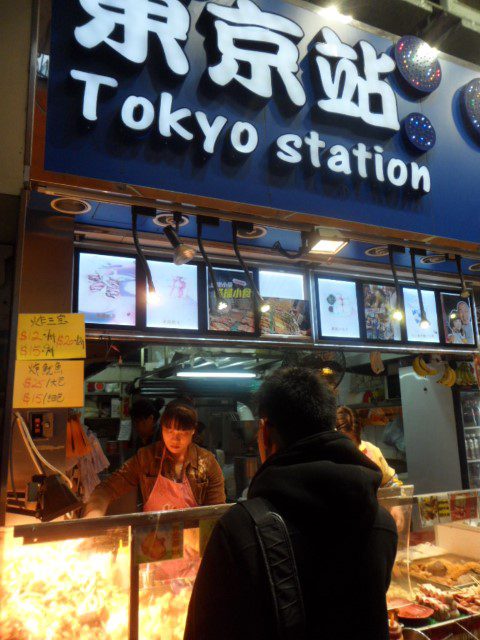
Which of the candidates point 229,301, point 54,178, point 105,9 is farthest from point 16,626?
point 105,9

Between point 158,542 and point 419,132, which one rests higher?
point 419,132

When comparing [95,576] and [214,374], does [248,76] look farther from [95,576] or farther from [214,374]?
[214,374]

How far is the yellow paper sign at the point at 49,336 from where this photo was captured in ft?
9.94

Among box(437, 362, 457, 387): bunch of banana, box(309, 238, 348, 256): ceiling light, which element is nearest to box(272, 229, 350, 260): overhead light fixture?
box(309, 238, 348, 256): ceiling light

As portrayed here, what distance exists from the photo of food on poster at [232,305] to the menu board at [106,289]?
0.69 meters

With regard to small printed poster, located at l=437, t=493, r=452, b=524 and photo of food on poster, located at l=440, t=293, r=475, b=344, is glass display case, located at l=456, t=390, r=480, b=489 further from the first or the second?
small printed poster, located at l=437, t=493, r=452, b=524

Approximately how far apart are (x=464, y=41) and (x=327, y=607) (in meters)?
7.50

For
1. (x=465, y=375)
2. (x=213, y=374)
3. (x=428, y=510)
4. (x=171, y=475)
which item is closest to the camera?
(x=428, y=510)

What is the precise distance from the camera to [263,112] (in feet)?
13.4

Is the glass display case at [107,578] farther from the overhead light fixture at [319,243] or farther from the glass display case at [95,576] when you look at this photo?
the overhead light fixture at [319,243]

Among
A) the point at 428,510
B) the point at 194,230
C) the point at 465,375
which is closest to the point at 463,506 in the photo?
the point at 428,510

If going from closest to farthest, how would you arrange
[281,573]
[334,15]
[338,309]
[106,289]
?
[281,573], [106,289], [334,15], [338,309]

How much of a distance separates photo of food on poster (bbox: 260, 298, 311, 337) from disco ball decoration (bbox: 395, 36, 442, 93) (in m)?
2.37

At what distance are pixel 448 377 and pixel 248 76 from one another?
5.40 metres
